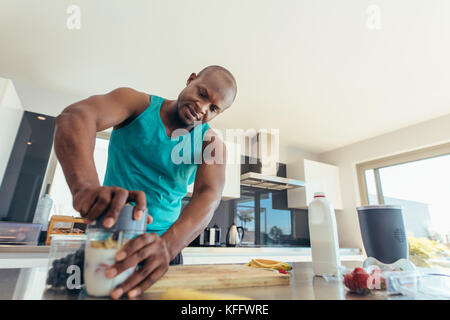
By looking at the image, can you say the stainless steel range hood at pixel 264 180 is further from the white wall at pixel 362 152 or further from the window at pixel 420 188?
the window at pixel 420 188

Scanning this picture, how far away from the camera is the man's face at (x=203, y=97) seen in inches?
33.8

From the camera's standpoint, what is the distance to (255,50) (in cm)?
192

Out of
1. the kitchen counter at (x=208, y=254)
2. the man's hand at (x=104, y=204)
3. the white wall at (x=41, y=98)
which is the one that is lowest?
the kitchen counter at (x=208, y=254)

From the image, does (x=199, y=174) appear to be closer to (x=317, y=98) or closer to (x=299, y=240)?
(x=317, y=98)

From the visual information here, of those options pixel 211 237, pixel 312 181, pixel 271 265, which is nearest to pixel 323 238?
pixel 271 265

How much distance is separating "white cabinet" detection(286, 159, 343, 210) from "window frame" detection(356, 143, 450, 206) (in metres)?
0.31

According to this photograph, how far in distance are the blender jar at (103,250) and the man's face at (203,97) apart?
0.52 meters

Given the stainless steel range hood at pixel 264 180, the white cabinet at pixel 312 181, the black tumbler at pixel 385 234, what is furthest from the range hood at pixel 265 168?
the black tumbler at pixel 385 234

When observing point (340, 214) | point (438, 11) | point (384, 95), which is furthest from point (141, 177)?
point (340, 214)

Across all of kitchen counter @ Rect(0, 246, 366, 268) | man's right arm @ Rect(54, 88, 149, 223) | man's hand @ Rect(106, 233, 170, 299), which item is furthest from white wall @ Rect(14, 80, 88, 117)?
man's hand @ Rect(106, 233, 170, 299)

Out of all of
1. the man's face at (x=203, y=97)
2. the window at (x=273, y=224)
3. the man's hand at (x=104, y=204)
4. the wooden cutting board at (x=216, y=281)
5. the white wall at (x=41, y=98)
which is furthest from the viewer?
the window at (x=273, y=224)

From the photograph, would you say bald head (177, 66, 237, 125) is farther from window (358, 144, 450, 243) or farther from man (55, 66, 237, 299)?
window (358, 144, 450, 243)

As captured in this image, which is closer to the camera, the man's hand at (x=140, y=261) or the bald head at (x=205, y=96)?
the man's hand at (x=140, y=261)

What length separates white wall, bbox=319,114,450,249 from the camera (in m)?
2.89
